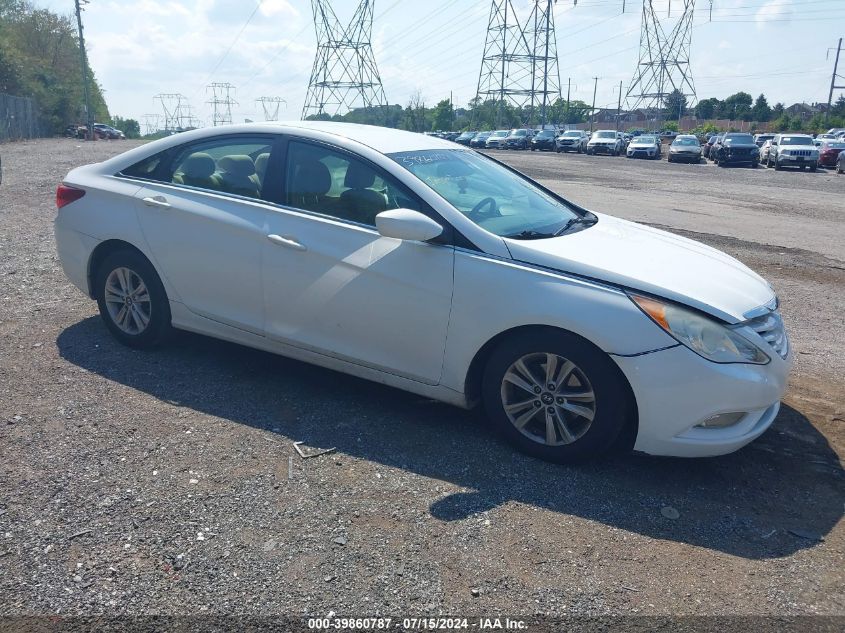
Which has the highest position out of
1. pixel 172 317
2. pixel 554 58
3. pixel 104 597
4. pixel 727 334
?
pixel 554 58

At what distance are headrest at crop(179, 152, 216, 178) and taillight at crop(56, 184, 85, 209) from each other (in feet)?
2.93

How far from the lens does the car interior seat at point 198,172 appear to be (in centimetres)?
509

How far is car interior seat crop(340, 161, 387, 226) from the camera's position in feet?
14.6

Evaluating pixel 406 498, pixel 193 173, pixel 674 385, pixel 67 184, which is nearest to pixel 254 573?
pixel 406 498

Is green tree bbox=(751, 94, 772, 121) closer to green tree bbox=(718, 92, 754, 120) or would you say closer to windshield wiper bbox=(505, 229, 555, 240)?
green tree bbox=(718, 92, 754, 120)

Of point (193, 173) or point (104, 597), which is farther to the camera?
point (193, 173)

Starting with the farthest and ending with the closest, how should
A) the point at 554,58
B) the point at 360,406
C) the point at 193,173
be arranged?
the point at 554,58, the point at 193,173, the point at 360,406

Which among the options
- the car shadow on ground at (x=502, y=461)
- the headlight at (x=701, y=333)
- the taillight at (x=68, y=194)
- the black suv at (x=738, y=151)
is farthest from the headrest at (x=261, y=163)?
the black suv at (x=738, y=151)

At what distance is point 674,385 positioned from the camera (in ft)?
11.9

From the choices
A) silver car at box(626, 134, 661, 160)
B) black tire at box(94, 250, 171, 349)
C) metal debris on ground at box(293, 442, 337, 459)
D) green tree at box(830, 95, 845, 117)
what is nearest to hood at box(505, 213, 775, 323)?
metal debris on ground at box(293, 442, 337, 459)

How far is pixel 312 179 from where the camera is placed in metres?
4.71

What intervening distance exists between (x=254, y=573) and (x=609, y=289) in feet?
6.99

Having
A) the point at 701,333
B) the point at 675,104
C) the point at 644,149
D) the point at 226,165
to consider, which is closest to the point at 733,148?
the point at 644,149

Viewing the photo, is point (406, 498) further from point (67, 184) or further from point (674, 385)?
point (67, 184)
